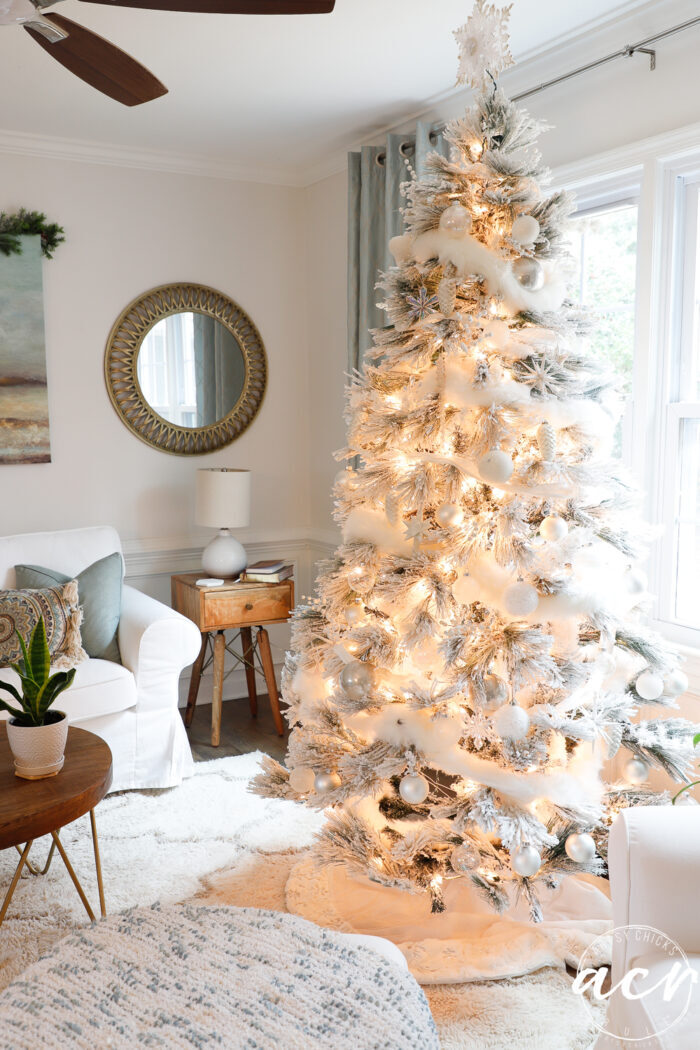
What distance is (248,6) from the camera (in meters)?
1.67

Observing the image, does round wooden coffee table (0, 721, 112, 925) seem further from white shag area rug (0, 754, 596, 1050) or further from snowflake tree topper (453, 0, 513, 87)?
snowflake tree topper (453, 0, 513, 87)

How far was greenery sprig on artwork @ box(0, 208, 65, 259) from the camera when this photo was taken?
369 cm

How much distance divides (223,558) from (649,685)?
2214 mm

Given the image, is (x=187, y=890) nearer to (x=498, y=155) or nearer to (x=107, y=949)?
(x=107, y=949)

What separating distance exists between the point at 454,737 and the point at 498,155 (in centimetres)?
137

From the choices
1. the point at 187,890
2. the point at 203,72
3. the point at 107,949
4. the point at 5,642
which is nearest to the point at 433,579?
the point at 107,949

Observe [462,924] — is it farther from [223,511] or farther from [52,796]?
[223,511]

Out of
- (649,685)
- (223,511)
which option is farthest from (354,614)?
(223,511)

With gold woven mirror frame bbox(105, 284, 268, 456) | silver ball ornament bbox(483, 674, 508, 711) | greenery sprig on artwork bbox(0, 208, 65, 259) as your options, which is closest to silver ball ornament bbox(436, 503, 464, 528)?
silver ball ornament bbox(483, 674, 508, 711)

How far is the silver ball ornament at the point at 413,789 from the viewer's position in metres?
2.01

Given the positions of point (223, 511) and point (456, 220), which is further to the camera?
point (223, 511)

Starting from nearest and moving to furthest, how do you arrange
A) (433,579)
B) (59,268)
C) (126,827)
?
(433,579), (126,827), (59,268)

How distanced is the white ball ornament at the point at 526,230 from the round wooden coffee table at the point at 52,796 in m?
1.69

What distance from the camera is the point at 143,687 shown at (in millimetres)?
3242
